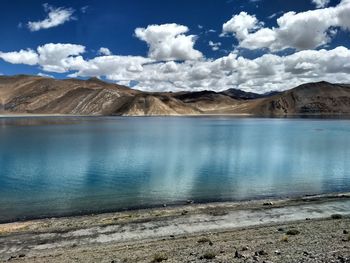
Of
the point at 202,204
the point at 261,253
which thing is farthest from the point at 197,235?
the point at 202,204

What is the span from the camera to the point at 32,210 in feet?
85.5

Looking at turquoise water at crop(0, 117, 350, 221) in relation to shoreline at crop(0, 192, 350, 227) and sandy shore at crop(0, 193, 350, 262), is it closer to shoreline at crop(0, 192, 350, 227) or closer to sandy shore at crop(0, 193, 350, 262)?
shoreline at crop(0, 192, 350, 227)

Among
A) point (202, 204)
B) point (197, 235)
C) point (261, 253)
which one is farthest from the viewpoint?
point (202, 204)

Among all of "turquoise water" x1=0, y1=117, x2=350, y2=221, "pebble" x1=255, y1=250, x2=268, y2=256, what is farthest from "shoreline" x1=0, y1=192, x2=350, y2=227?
"pebble" x1=255, y1=250, x2=268, y2=256

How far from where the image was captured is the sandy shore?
44.5 ft

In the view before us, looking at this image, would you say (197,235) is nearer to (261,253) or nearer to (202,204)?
(261,253)

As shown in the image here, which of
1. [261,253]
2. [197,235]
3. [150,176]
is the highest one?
[261,253]

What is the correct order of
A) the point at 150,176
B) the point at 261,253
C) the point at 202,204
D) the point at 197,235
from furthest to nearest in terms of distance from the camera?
the point at 150,176, the point at 202,204, the point at 197,235, the point at 261,253

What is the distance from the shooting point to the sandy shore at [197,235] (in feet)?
44.5

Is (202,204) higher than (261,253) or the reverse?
the reverse

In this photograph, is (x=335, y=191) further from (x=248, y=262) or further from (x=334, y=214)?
(x=248, y=262)

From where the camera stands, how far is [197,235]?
18.5m

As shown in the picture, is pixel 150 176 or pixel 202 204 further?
pixel 150 176

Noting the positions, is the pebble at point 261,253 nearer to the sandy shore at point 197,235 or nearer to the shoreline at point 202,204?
the sandy shore at point 197,235
